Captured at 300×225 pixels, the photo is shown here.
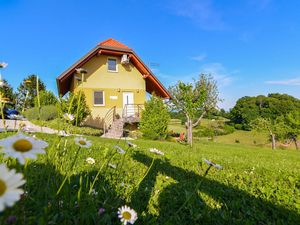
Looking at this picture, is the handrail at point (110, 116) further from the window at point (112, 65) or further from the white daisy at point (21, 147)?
the white daisy at point (21, 147)

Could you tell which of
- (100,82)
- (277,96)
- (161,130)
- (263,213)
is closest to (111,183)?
(263,213)

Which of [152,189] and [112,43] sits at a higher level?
[112,43]

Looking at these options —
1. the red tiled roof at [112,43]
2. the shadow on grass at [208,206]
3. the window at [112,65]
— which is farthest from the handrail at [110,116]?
the shadow on grass at [208,206]

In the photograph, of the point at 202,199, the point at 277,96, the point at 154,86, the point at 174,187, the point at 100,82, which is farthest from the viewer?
the point at 277,96

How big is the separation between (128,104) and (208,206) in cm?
1775

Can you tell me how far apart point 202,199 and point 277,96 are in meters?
74.3

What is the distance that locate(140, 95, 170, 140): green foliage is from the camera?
1694 cm

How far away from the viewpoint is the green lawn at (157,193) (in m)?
1.41

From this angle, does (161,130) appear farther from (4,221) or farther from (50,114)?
(4,221)

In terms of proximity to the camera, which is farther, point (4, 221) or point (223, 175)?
point (223, 175)

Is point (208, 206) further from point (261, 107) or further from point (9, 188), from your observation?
point (261, 107)

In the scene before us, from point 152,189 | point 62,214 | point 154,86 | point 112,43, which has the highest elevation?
point 112,43

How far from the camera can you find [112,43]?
20.5 m

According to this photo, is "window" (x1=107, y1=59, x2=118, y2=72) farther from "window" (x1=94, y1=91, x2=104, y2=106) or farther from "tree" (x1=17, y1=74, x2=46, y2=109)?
"tree" (x1=17, y1=74, x2=46, y2=109)
